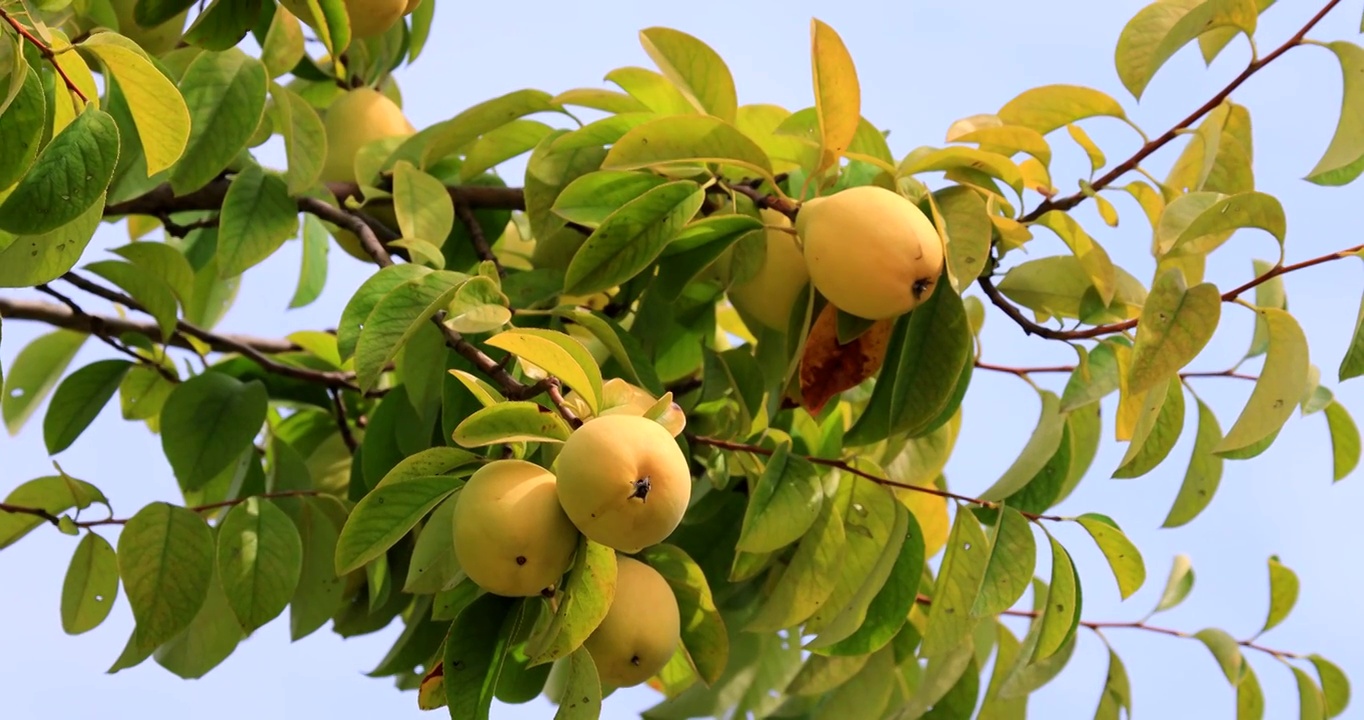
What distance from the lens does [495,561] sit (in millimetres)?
1032

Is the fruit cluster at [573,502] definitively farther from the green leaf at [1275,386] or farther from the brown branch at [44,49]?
the green leaf at [1275,386]

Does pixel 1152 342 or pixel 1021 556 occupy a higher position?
pixel 1152 342

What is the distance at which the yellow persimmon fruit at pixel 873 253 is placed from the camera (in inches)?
Result: 47.6

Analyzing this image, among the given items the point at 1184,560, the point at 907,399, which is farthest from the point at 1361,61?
the point at 1184,560

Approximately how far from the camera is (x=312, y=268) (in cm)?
210

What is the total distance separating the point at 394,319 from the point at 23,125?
31cm

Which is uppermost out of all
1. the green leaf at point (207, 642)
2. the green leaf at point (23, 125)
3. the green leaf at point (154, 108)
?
the green leaf at point (154, 108)

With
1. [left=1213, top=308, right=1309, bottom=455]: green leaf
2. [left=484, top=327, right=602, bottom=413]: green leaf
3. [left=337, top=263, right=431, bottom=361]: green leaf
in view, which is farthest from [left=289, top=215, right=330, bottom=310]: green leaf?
[left=1213, top=308, right=1309, bottom=455]: green leaf

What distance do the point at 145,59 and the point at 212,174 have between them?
29 centimetres

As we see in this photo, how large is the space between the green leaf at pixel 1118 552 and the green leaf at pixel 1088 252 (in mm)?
220

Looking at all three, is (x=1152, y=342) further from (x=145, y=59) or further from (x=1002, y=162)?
(x=145, y=59)

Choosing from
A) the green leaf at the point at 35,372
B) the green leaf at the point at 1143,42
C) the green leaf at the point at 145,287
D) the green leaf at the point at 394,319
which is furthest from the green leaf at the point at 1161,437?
the green leaf at the point at 35,372

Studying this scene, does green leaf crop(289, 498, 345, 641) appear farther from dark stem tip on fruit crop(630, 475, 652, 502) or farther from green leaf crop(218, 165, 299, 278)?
dark stem tip on fruit crop(630, 475, 652, 502)

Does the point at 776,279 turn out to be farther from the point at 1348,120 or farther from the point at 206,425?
the point at 206,425
